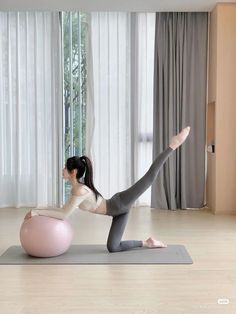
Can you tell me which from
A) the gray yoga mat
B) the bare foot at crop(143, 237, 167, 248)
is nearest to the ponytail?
the gray yoga mat

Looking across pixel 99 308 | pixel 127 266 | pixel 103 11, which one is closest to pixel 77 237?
pixel 127 266

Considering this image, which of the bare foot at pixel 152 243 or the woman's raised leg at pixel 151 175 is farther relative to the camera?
the bare foot at pixel 152 243

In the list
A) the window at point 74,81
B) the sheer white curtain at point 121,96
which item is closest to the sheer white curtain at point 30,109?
the window at point 74,81

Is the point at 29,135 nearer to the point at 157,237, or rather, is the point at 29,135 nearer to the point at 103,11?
the point at 103,11

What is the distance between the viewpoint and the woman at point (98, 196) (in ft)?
12.8

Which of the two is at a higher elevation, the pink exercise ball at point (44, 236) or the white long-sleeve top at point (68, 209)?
the white long-sleeve top at point (68, 209)

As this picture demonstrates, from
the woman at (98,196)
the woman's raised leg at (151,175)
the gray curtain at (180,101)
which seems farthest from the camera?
the gray curtain at (180,101)

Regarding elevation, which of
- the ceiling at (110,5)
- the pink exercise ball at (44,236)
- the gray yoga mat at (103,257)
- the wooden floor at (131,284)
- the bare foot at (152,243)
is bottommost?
the wooden floor at (131,284)

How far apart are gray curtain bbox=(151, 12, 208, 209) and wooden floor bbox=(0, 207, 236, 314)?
1565 mm

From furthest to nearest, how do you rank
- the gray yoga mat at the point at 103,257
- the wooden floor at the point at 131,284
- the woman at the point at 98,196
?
the woman at the point at 98,196, the gray yoga mat at the point at 103,257, the wooden floor at the point at 131,284

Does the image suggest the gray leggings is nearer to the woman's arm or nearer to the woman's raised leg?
the woman's raised leg

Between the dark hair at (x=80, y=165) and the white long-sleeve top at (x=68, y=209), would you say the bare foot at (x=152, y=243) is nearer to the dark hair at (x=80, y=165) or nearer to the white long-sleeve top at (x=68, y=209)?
the white long-sleeve top at (x=68, y=209)

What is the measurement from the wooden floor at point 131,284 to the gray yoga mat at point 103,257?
0.09m

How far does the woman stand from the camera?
3.90 meters
